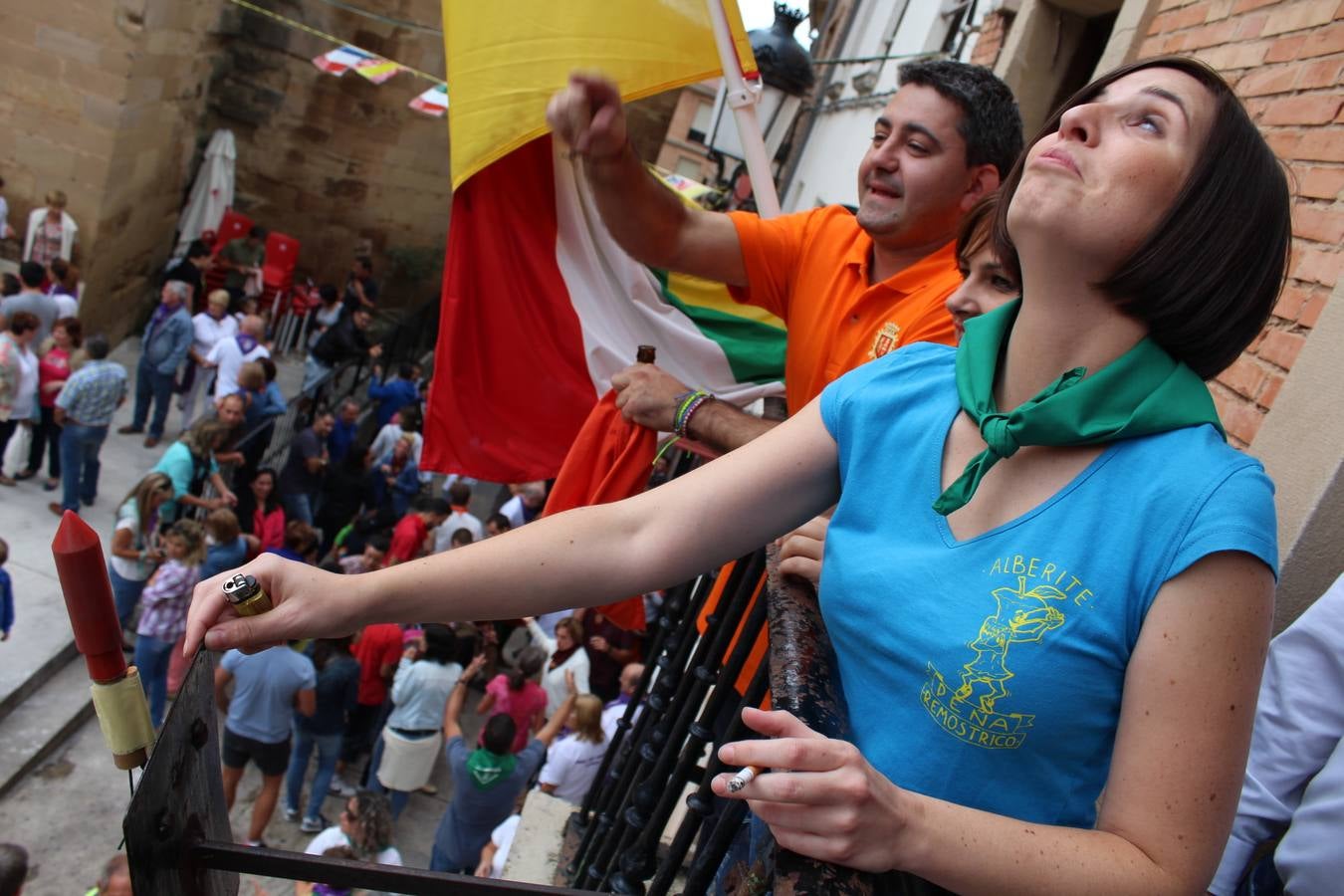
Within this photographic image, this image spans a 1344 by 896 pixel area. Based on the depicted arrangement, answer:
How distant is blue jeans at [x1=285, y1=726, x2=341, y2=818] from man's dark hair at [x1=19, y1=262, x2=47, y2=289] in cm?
498

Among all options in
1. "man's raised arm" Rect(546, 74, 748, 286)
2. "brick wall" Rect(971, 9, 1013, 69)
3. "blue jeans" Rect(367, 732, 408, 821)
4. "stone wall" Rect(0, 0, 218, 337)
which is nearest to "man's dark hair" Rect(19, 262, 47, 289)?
"stone wall" Rect(0, 0, 218, 337)

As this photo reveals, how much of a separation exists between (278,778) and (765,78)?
6.52 metres

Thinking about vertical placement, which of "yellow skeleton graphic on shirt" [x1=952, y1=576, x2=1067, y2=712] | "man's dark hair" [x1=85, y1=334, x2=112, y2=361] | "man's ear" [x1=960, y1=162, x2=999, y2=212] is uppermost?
"man's ear" [x1=960, y1=162, x2=999, y2=212]

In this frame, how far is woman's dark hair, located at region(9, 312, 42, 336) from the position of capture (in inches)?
296

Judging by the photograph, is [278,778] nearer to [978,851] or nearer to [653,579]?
[653,579]

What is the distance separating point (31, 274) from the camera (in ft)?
28.5

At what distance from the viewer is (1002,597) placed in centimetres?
104

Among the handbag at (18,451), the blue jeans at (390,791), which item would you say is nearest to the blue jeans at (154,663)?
the blue jeans at (390,791)

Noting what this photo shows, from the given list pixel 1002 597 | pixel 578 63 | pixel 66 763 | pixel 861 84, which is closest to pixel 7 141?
pixel 66 763

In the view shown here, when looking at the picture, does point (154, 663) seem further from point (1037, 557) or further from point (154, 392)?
point (1037, 557)

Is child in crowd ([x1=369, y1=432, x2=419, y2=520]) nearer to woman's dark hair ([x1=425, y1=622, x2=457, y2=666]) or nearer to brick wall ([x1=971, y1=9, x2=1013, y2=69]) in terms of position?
woman's dark hair ([x1=425, y1=622, x2=457, y2=666])

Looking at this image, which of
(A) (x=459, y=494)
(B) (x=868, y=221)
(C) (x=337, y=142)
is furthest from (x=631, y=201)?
(C) (x=337, y=142)

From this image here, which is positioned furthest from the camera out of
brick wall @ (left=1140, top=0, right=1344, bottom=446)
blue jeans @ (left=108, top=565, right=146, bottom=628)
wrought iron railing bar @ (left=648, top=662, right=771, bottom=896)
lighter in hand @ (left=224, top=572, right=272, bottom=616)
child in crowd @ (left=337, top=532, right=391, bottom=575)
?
child in crowd @ (left=337, top=532, right=391, bottom=575)

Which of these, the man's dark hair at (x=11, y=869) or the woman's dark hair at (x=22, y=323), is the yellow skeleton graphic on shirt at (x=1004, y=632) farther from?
the woman's dark hair at (x=22, y=323)
